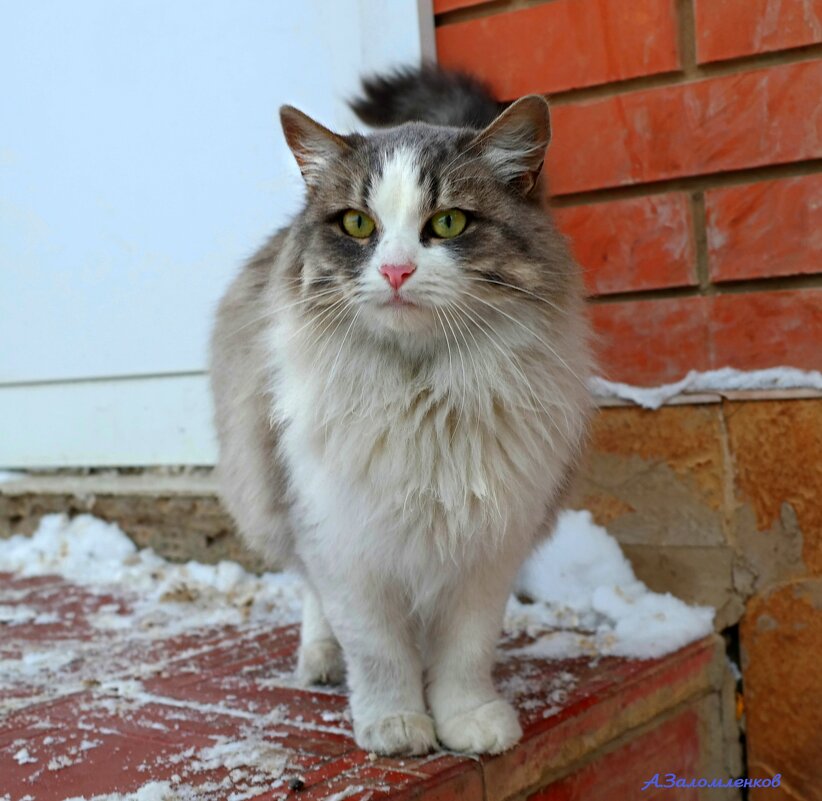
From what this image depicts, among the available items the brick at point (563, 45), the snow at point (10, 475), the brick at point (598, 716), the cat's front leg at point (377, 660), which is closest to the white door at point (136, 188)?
the snow at point (10, 475)

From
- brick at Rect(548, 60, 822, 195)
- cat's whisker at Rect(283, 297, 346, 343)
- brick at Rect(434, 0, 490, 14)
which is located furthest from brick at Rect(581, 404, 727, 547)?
brick at Rect(434, 0, 490, 14)

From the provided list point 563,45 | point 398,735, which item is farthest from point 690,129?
point 398,735

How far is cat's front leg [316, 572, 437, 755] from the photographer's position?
1.73 m

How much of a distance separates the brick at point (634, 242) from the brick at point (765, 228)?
0.07 meters

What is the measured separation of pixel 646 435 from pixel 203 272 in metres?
1.57

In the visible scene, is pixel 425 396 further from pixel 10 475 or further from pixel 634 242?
pixel 10 475

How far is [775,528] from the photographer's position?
2.38m

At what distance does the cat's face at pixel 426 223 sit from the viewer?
156 centimetres

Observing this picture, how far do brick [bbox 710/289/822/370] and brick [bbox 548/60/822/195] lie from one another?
0.32 metres

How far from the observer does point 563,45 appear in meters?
2.57

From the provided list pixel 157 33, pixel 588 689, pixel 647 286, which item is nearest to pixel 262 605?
pixel 588 689

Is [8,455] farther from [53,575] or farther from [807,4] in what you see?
[807,4]

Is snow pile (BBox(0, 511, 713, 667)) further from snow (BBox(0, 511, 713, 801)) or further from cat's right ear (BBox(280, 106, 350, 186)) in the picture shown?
cat's right ear (BBox(280, 106, 350, 186))

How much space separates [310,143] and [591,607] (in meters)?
1.36
